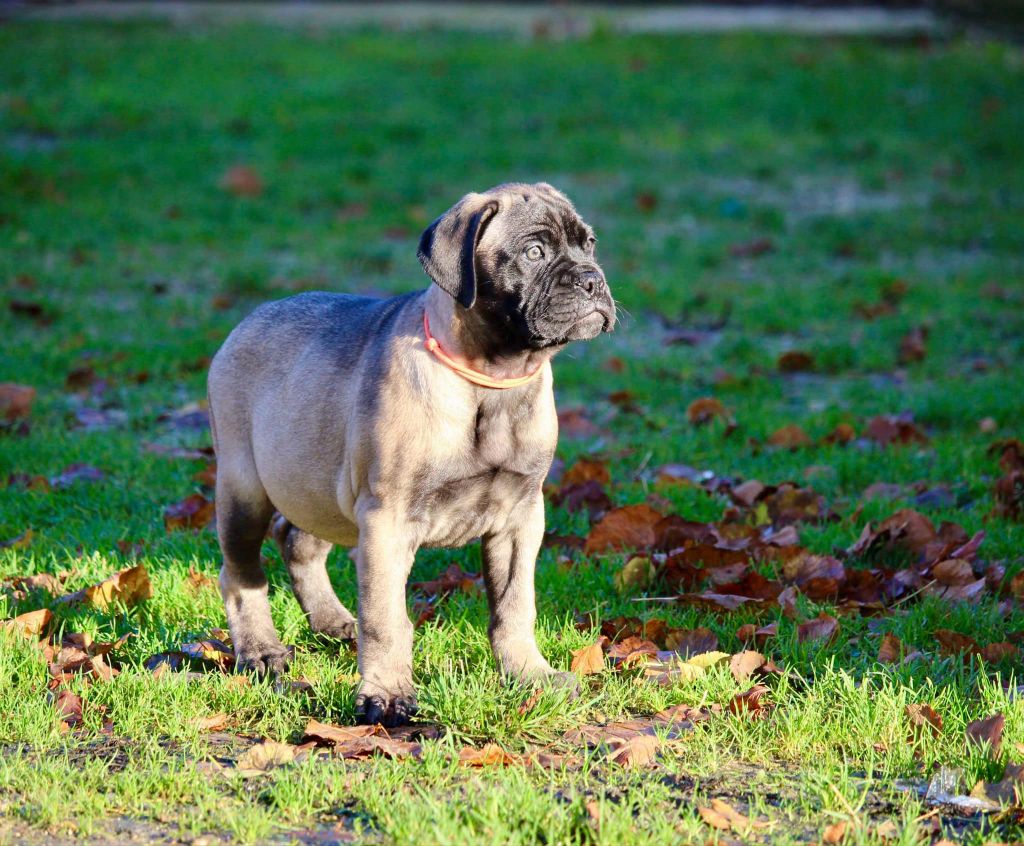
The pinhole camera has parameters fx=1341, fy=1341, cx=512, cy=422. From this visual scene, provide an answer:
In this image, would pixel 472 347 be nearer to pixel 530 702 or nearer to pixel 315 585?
pixel 530 702

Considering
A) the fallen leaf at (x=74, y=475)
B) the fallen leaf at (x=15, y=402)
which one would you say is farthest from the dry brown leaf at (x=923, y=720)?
the fallen leaf at (x=15, y=402)

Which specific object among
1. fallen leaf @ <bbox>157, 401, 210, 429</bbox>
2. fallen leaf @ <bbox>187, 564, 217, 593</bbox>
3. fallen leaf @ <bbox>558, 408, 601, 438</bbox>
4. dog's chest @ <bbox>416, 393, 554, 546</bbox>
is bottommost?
fallen leaf @ <bbox>157, 401, 210, 429</bbox>

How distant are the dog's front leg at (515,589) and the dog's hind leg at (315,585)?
0.70 metres

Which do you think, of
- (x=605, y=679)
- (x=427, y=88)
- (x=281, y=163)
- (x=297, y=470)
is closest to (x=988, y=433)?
(x=605, y=679)

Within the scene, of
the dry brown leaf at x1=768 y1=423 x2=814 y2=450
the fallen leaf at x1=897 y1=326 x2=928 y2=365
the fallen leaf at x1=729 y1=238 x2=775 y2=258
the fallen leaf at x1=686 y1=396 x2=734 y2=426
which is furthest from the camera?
the fallen leaf at x1=729 y1=238 x2=775 y2=258

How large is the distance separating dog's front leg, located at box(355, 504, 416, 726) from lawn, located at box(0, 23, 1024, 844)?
0.43 ft

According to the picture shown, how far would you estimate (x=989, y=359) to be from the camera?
9.77 meters

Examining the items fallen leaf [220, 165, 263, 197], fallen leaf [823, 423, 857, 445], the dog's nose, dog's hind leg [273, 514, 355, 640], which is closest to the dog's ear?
the dog's nose

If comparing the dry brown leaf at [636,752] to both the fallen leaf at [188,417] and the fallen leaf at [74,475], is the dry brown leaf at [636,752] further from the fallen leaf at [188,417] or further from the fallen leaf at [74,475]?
the fallen leaf at [188,417]

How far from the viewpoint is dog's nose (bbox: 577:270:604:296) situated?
4645mm

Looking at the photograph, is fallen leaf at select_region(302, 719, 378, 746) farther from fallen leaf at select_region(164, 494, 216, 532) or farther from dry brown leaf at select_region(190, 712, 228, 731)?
fallen leaf at select_region(164, 494, 216, 532)

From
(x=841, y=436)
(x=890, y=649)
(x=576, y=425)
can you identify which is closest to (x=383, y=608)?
(x=890, y=649)

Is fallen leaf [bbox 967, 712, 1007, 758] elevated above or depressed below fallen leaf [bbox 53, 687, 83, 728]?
above

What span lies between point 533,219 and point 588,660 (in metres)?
1.62
